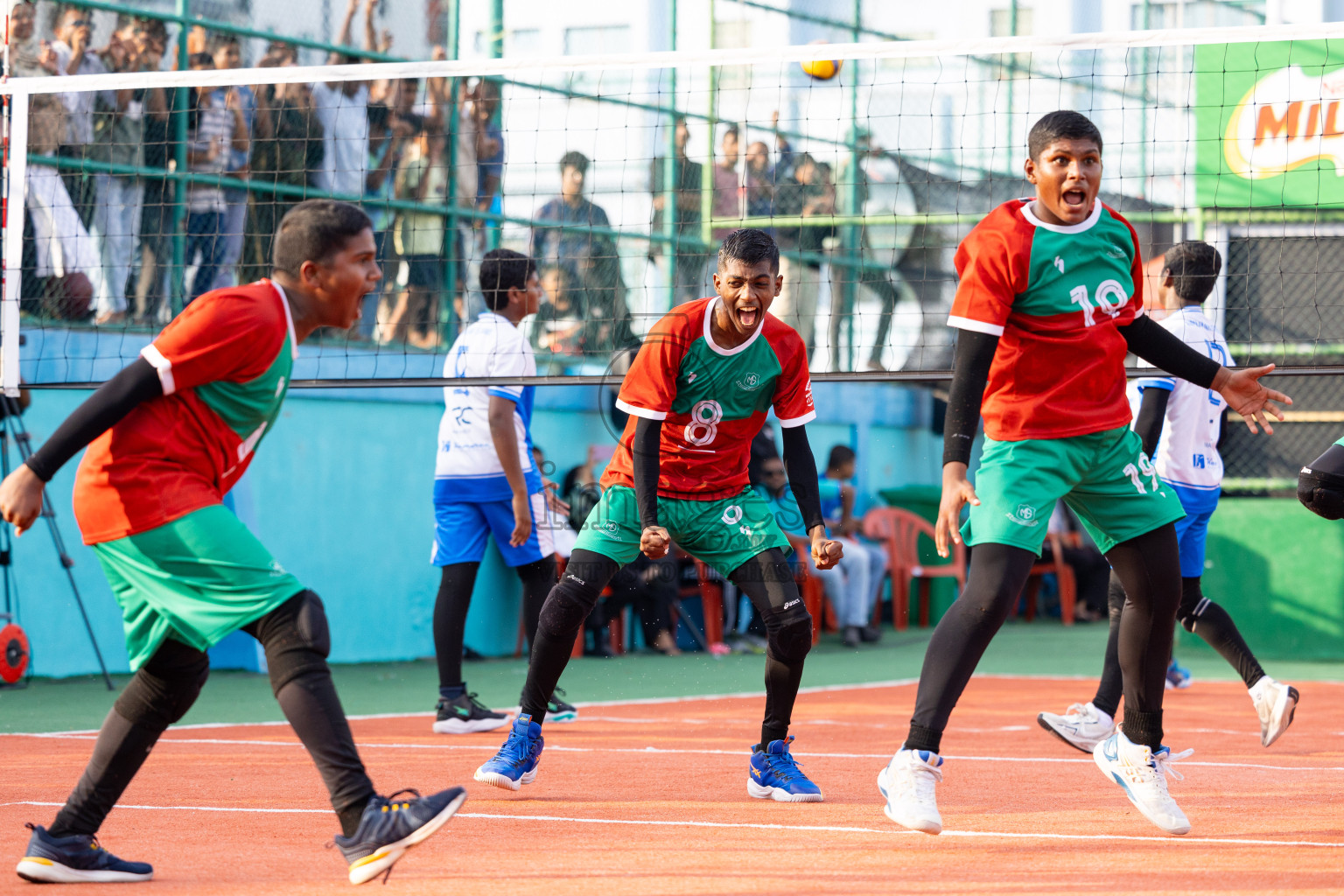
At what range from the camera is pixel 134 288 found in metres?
11.8

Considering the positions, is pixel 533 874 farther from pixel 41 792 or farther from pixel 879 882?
pixel 41 792

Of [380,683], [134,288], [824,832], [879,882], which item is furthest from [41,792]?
[134,288]

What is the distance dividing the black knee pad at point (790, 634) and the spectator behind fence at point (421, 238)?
8.21 m

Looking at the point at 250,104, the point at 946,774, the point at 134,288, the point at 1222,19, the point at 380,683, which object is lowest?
the point at 380,683

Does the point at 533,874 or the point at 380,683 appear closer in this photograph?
the point at 533,874

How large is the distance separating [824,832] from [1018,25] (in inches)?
709

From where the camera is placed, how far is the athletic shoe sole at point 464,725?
788 centimetres

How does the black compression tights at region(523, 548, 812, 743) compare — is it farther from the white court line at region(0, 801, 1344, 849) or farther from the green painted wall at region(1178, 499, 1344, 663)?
the green painted wall at region(1178, 499, 1344, 663)

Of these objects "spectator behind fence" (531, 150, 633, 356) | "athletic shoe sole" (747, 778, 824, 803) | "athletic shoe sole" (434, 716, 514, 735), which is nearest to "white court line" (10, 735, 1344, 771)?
"athletic shoe sole" (434, 716, 514, 735)

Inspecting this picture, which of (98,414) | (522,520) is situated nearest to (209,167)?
(522,520)

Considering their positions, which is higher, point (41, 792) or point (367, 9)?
point (367, 9)

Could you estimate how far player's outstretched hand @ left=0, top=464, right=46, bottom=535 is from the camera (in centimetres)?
390

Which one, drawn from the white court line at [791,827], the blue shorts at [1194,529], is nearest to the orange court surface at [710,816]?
the white court line at [791,827]

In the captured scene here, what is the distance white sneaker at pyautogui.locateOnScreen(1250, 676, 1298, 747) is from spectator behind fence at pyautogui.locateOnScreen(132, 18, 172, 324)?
26.1 feet
